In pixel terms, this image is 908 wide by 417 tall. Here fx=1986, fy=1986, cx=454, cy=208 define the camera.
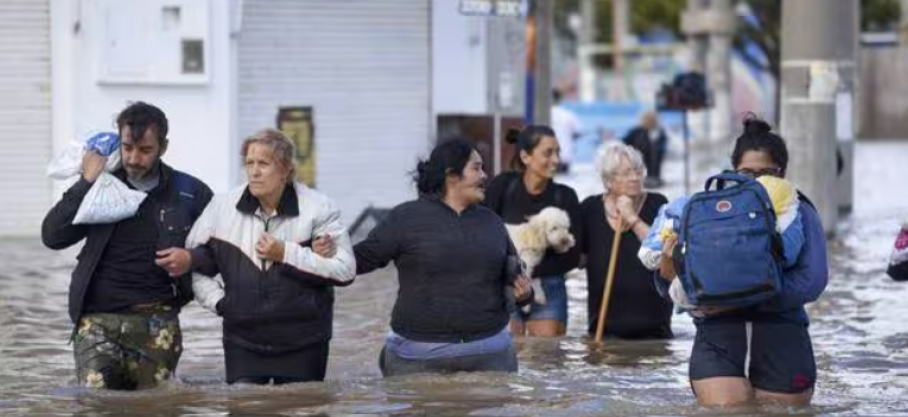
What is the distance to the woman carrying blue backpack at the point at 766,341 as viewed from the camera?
8680 millimetres

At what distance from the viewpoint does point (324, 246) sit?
359 inches

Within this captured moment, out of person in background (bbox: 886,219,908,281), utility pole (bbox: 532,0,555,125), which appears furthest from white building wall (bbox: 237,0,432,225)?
person in background (bbox: 886,219,908,281)

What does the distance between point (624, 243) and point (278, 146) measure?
3.38m

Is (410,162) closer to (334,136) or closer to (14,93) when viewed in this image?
(334,136)

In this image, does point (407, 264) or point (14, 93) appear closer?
point (407, 264)

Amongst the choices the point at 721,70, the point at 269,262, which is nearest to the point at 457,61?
the point at 269,262

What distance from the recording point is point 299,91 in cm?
2120

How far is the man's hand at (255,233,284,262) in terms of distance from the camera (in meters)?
8.91

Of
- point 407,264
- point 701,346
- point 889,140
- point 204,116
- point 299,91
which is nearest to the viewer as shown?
point 701,346

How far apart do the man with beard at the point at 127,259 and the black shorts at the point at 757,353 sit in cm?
244

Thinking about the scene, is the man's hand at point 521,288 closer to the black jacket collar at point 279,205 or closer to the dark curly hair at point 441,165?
the dark curly hair at point 441,165

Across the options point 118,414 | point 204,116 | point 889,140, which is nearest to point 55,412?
point 118,414

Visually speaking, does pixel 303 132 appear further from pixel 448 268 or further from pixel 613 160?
pixel 448 268

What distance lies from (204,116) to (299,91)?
1597mm
